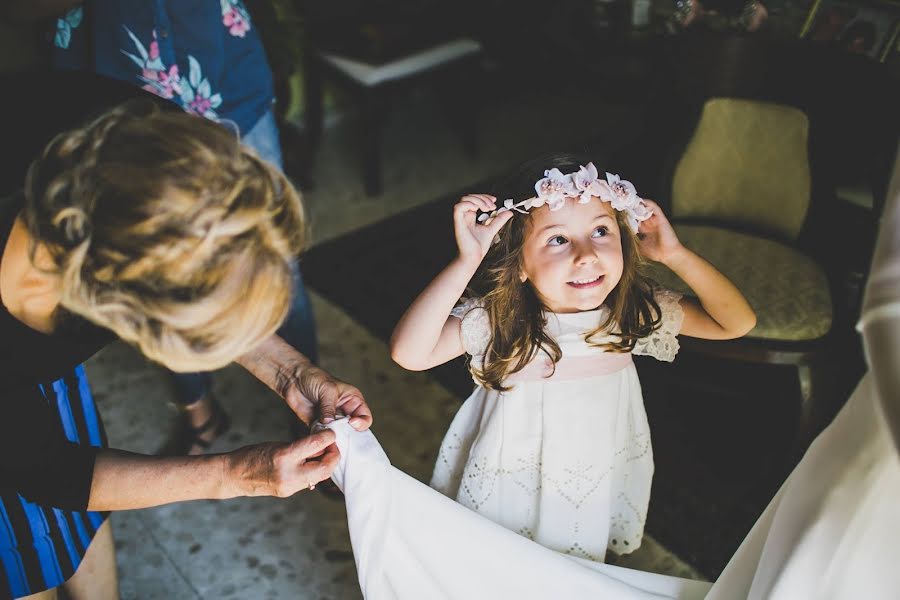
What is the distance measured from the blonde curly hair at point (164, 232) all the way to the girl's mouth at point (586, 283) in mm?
489

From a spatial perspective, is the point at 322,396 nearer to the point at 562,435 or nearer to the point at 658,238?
the point at 562,435

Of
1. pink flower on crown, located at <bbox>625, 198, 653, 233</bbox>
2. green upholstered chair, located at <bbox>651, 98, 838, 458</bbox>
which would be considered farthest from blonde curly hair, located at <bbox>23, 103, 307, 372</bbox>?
green upholstered chair, located at <bbox>651, 98, 838, 458</bbox>

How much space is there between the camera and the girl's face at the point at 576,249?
1186mm

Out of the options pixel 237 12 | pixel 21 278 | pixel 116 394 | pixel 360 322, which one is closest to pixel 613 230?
pixel 21 278

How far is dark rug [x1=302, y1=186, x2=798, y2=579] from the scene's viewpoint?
1799 mm

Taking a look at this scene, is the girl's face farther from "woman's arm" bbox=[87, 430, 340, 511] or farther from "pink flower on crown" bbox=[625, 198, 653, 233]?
"woman's arm" bbox=[87, 430, 340, 511]

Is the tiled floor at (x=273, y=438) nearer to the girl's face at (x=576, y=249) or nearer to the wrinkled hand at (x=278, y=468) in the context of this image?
the wrinkled hand at (x=278, y=468)

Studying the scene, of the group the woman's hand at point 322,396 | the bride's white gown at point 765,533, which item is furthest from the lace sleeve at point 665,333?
the woman's hand at point 322,396

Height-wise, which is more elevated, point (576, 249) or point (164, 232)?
Answer: point (164, 232)

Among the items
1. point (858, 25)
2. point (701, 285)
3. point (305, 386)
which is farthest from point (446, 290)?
point (858, 25)

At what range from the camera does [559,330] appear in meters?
1.30

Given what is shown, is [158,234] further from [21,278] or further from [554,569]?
[554,569]

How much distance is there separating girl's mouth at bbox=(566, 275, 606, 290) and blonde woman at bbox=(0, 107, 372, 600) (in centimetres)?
44

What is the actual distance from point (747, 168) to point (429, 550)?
1311mm
